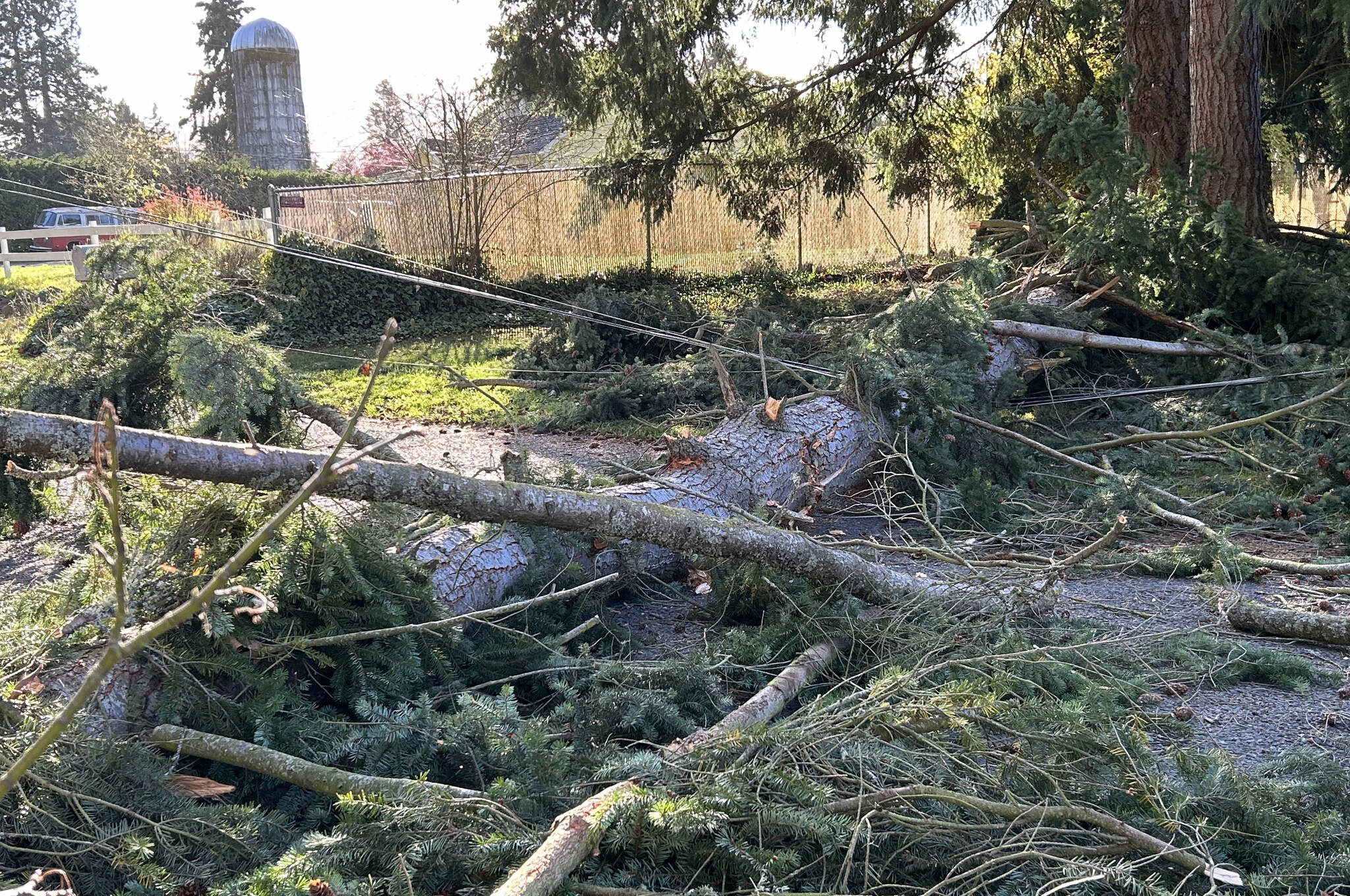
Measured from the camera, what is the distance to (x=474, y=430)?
775 centimetres

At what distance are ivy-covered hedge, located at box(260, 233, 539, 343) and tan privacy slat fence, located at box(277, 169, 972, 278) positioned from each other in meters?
1.06

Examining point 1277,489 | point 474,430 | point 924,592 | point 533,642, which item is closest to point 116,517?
point 533,642

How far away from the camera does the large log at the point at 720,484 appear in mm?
3684

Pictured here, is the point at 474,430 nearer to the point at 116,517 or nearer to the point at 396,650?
the point at 396,650

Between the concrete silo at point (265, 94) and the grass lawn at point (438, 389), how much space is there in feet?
84.1

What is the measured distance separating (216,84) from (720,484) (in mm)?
39505

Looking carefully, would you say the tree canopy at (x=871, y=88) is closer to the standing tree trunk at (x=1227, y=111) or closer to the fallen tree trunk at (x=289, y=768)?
the standing tree trunk at (x=1227, y=111)

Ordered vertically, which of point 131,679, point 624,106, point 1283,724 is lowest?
point 1283,724

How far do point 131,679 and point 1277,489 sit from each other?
530 centimetres

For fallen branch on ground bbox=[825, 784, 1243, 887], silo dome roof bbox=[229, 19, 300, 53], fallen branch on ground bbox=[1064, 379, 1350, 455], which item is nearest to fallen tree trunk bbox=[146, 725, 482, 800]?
fallen branch on ground bbox=[825, 784, 1243, 887]

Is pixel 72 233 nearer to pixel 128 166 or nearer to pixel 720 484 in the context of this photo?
pixel 128 166

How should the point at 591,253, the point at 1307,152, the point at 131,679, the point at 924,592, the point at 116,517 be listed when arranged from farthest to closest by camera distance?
the point at 591,253 < the point at 1307,152 < the point at 924,592 < the point at 131,679 < the point at 116,517

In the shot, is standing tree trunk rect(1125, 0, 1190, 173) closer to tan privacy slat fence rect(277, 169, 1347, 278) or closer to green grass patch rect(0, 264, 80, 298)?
tan privacy slat fence rect(277, 169, 1347, 278)

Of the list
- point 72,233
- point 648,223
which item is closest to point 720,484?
point 648,223
